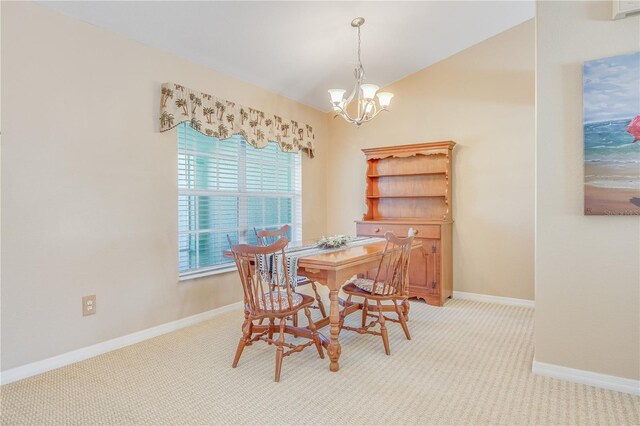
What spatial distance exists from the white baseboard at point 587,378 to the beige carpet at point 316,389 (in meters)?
0.06

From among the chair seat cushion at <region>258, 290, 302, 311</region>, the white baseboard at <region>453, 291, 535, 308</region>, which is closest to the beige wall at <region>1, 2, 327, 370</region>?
the chair seat cushion at <region>258, 290, 302, 311</region>

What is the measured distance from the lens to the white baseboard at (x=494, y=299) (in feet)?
13.1

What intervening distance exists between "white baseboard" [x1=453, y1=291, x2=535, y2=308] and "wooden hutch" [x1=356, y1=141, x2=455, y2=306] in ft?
0.40

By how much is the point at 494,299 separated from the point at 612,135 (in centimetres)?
246

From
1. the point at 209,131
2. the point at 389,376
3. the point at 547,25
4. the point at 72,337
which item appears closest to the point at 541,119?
the point at 547,25

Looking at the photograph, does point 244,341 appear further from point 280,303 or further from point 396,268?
point 396,268

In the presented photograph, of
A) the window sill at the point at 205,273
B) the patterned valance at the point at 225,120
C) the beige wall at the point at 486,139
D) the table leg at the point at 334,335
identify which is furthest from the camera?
the beige wall at the point at 486,139

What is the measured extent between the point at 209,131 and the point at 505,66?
315 centimetres

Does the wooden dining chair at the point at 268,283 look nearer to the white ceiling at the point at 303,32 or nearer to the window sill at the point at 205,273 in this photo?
the window sill at the point at 205,273

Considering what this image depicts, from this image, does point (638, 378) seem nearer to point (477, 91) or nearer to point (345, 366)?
point (345, 366)

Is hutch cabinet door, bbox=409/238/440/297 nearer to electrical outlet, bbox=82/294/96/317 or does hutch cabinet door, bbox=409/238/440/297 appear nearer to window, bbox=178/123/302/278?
window, bbox=178/123/302/278

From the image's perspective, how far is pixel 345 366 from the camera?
2.55 meters

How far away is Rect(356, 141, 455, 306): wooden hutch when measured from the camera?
405 cm

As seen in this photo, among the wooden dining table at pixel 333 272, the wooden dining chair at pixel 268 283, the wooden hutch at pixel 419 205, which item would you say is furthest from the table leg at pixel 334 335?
the wooden hutch at pixel 419 205
